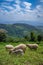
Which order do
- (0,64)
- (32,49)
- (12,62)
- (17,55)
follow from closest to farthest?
(0,64) → (12,62) → (17,55) → (32,49)

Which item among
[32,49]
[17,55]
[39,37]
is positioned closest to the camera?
[17,55]

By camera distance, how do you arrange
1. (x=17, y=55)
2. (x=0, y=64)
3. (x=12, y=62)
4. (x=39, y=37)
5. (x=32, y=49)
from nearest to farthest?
1. (x=0, y=64)
2. (x=12, y=62)
3. (x=17, y=55)
4. (x=32, y=49)
5. (x=39, y=37)

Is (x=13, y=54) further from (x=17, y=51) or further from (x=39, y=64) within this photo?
(x=39, y=64)

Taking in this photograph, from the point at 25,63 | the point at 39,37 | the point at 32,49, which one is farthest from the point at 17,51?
the point at 39,37

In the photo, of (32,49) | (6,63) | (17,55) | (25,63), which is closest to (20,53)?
(17,55)

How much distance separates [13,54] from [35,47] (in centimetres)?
426

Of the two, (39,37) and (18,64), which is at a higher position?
(18,64)

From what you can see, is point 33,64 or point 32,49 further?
point 32,49

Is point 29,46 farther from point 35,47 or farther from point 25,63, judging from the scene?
point 25,63

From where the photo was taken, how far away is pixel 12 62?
8.31 m

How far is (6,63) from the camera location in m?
8.02

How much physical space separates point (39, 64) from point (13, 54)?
6.54 feet

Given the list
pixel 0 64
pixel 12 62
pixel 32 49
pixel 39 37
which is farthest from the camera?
pixel 39 37

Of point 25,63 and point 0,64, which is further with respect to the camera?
point 25,63
